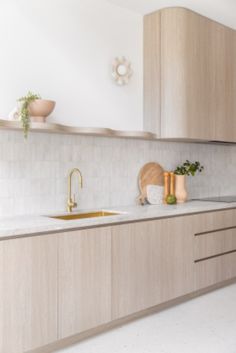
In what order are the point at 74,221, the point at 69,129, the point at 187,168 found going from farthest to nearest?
the point at 187,168
the point at 69,129
the point at 74,221

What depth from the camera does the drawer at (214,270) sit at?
10.9 ft

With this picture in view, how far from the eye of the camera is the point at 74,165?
3092mm

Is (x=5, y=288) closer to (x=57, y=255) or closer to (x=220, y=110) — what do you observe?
(x=57, y=255)

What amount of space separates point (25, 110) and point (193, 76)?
5.62ft

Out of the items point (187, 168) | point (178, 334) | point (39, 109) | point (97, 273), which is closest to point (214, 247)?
point (187, 168)

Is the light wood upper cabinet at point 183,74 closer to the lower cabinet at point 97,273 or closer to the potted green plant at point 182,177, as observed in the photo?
the potted green plant at point 182,177

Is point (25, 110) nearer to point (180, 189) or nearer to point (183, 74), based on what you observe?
point (183, 74)

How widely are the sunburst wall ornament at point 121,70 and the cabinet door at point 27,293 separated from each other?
5.43ft

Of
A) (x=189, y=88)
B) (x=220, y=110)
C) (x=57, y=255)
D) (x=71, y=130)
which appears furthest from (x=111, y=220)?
(x=220, y=110)

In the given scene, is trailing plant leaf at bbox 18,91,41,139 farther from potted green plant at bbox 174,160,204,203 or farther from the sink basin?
potted green plant at bbox 174,160,204,203

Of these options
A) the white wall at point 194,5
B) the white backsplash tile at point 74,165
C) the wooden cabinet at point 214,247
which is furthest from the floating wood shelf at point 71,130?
the white wall at point 194,5

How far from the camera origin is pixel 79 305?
2473 millimetres

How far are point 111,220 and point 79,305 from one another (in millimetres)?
595

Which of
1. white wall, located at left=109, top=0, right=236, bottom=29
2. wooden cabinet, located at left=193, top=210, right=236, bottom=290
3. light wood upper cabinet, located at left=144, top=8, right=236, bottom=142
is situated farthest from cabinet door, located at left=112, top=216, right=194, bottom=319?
white wall, located at left=109, top=0, right=236, bottom=29
